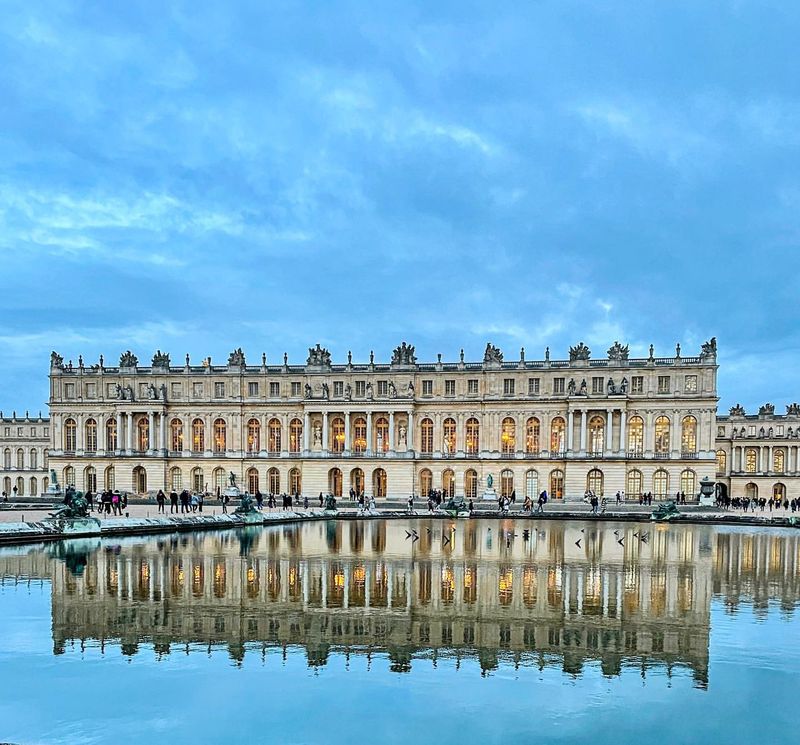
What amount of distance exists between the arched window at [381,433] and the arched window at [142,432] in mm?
26124

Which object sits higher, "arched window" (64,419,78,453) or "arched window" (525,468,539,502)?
"arched window" (64,419,78,453)

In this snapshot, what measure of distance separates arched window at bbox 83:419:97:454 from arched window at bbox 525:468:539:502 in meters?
48.7

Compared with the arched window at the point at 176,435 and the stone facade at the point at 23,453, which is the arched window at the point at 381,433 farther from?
the stone facade at the point at 23,453

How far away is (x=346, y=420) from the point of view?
276ft

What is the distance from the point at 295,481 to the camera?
Answer: 86000mm

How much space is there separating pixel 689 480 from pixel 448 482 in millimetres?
24464

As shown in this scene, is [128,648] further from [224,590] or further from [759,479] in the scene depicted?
[759,479]

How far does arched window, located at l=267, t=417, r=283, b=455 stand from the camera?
3406 inches

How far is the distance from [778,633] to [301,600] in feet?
35.3

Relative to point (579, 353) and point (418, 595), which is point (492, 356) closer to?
point (579, 353)

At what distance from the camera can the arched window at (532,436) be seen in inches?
3194

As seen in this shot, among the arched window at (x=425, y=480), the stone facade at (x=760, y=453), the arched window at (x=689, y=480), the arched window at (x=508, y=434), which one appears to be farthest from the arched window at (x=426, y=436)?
the stone facade at (x=760, y=453)

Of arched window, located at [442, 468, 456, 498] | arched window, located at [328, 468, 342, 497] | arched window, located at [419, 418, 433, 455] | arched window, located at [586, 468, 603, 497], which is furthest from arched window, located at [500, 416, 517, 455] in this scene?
arched window, located at [328, 468, 342, 497]

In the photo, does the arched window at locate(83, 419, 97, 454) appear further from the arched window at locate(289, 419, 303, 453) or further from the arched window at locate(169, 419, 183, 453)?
the arched window at locate(289, 419, 303, 453)
